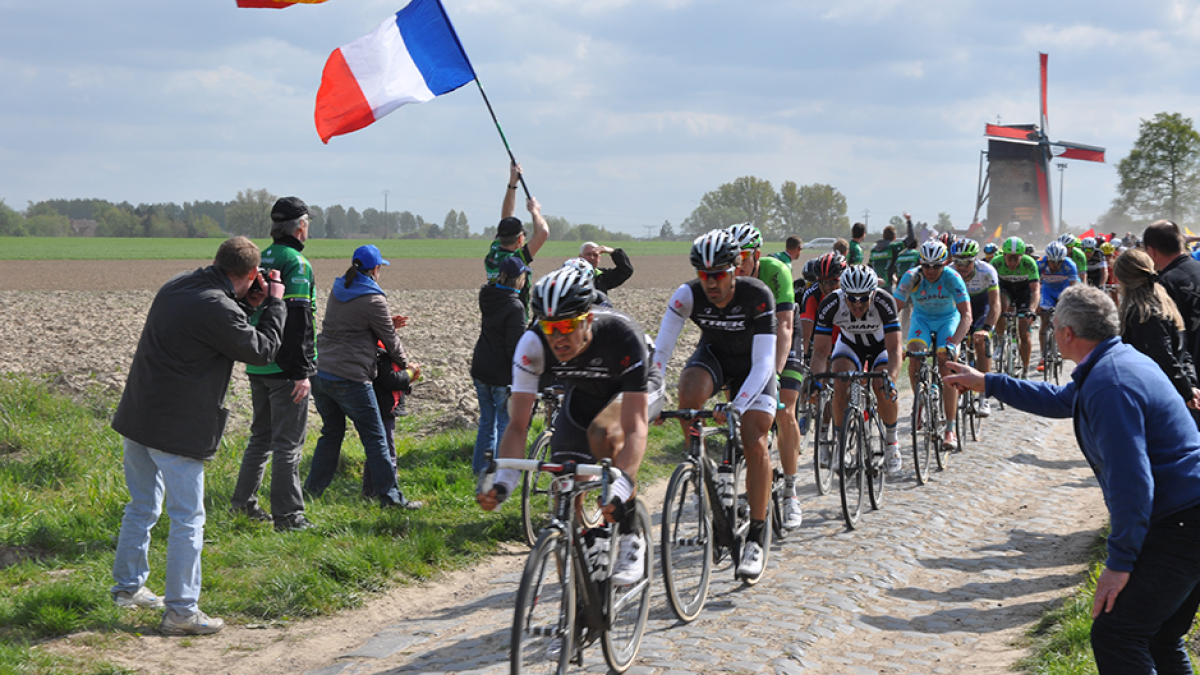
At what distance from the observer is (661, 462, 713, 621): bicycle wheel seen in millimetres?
5680

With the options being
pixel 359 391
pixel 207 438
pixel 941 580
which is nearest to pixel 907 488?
pixel 941 580

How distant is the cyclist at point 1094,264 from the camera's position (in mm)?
18000

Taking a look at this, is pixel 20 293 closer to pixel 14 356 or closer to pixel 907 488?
pixel 14 356

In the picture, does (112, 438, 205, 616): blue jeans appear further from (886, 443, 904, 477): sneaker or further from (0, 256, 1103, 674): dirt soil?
(886, 443, 904, 477): sneaker

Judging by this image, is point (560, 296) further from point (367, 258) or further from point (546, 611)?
point (367, 258)

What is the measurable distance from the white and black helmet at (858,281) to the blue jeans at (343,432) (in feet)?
14.1

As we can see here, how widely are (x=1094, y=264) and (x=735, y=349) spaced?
14.6 meters

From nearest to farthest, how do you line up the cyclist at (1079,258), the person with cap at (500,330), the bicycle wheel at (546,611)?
the bicycle wheel at (546,611) < the person with cap at (500,330) < the cyclist at (1079,258)

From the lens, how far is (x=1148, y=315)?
18.4ft

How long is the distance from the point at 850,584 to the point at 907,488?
3.59 m

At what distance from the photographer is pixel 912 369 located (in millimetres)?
10969

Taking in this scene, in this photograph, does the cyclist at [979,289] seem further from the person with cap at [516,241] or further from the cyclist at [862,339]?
the person with cap at [516,241]

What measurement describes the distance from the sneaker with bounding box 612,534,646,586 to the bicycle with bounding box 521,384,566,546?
8.29ft

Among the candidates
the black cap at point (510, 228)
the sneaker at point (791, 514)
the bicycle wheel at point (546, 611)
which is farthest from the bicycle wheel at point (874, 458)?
the bicycle wheel at point (546, 611)
